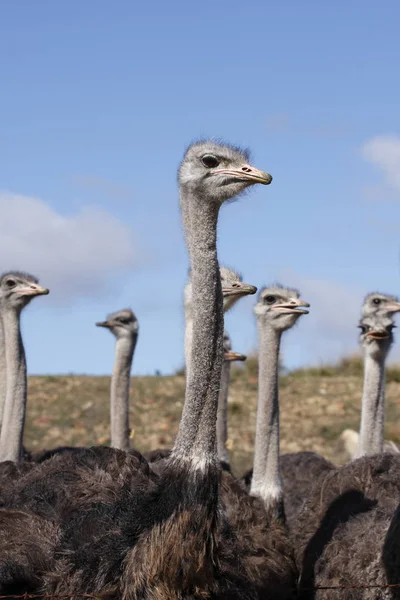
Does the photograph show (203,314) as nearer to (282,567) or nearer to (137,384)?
(282,567)

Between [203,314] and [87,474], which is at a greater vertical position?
[203,314]

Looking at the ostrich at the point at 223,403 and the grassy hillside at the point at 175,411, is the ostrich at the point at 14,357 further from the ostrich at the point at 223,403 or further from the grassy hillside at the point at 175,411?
the grassy hillside at the point at 175,411

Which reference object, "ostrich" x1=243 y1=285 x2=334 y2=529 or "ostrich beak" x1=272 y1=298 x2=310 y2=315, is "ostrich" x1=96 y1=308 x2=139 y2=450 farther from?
"ostrich beak" x1=272 y1=298 x2=310 y2=315

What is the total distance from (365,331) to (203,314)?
4.56m

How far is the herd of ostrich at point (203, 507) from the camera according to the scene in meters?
4.85

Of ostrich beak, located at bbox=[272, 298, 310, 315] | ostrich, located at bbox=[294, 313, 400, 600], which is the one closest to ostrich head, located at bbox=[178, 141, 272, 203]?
ostrich, located at bbox=[294, 313, 400, 600]

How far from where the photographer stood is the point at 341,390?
680 inches

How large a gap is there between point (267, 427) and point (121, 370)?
234 cm

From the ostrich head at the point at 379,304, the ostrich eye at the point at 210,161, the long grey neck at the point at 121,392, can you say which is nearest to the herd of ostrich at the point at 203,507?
the ostrich eye at the point at 210,161

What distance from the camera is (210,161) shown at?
5289mm

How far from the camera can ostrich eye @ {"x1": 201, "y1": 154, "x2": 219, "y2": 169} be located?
5289 millimetres

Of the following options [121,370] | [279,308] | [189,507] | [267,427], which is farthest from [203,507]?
[121,370]

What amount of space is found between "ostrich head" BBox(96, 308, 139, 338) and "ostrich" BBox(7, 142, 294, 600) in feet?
15.1

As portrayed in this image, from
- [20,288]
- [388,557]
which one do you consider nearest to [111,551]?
[388,557]
